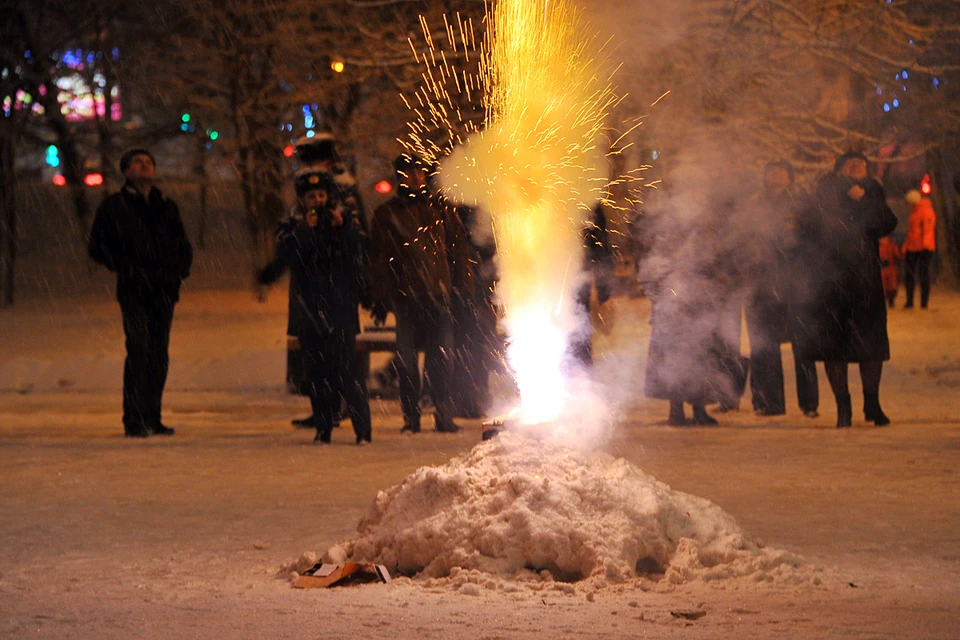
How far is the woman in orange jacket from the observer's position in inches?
915

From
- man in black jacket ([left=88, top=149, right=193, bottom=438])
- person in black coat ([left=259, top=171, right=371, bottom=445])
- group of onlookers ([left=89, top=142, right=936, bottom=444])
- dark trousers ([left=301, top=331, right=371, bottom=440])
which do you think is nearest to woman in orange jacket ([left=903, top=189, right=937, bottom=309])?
group of onlookers ([left=89, top=142, right=936, bottom=444])

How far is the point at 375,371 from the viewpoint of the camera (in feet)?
51.2

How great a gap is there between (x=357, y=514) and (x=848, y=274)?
17.0 ft

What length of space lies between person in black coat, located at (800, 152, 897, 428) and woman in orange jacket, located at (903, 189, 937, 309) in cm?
1247

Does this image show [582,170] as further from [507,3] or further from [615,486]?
[615,486]

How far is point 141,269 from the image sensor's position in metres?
11.2

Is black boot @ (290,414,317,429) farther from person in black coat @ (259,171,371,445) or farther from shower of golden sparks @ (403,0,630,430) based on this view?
shower of golden sparks @ (403,0,630,430)

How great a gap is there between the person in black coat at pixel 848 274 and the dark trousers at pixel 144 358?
17.1 feet

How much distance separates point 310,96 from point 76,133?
20.7 m

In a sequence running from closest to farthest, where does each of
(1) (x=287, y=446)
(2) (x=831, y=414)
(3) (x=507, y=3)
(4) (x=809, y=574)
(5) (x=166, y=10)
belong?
(4) (x=809, y=574) < (3) (x=507, y=3) < (1) (x=287, y=446) < (2) (x=831, y=414) < (5) (x=166, y=10)

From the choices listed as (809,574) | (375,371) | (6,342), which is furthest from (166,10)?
(809,574)

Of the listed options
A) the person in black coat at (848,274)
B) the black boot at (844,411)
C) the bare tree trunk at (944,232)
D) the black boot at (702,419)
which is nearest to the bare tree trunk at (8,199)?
the black boot at (702,419)

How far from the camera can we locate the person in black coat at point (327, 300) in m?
10.9

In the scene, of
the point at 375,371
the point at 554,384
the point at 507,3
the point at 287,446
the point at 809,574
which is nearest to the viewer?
the point at 809,574
